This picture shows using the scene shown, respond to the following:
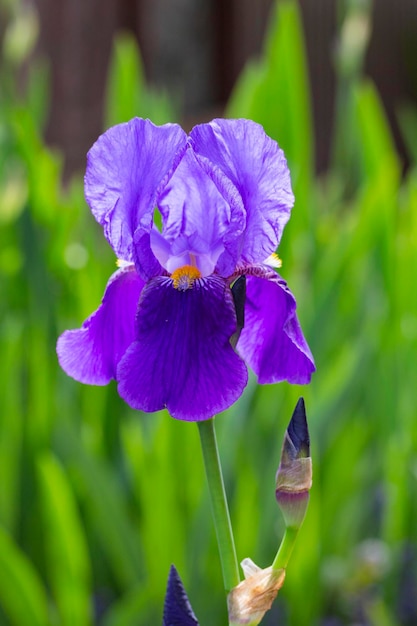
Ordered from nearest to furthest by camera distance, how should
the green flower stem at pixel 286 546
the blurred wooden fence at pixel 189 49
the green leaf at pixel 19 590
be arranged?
the green flower stem at pixel 286 546
the green leaf at pixel 19 590
the blurred wooden fence at pixel 189 49

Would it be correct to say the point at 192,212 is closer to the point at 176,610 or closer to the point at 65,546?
the point at 176,610

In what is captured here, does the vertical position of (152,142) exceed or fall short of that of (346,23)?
it falls short

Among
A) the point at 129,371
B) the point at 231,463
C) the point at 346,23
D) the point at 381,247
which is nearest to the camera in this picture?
the point at 129,371

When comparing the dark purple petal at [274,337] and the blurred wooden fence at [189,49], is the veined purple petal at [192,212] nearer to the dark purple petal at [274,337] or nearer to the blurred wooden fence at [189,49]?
the dark purple petal at [274,337]

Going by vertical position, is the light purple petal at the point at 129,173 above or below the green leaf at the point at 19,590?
above

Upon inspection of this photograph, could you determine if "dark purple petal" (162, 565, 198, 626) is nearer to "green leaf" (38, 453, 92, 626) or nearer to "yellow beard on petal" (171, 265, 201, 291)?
"yellow beard on petal" (171, 265, 201, 291)

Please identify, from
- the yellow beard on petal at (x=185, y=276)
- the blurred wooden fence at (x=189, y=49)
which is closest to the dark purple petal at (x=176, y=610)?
the yellow beard on petal at (x=185, y=276)

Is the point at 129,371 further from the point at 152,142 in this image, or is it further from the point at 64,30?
the point at 64,30

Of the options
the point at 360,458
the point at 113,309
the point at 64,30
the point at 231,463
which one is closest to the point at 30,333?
the point at 231,463
